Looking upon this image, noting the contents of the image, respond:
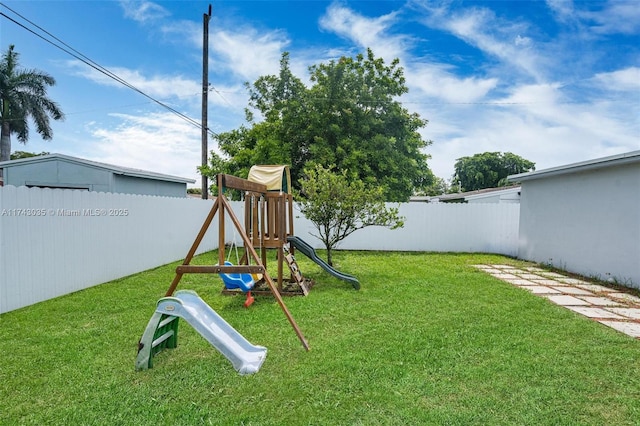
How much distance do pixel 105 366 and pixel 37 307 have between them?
2.49 metres

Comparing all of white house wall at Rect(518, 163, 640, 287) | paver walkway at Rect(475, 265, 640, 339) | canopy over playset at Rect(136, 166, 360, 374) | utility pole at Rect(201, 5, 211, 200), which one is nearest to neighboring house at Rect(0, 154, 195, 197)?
utility pole at Rect(201, 5, 211, 200)

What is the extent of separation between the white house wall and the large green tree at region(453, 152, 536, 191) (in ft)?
91.2

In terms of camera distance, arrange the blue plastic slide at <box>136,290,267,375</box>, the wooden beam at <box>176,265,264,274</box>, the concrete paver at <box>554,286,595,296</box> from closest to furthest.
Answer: the blue plastic slide at <box>136,290,267,375</box>
the wooden beam at <box>176,265,264,274</box>
the concrete paver at <box>554,286,595,296</box>

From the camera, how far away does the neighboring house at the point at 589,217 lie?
20.1ft

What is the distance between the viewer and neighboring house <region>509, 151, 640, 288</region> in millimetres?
6129

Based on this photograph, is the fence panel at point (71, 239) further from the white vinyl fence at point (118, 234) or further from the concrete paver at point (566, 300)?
the concrete paver at point (566, 300)

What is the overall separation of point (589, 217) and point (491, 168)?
101 feet

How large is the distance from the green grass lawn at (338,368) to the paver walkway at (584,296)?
352mm

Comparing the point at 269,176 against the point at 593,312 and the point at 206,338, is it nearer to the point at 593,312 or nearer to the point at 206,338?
the point at 206,338

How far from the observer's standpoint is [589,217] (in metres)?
7.06

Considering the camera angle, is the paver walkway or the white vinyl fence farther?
the white vinyl fence

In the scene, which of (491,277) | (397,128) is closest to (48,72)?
(397,128)

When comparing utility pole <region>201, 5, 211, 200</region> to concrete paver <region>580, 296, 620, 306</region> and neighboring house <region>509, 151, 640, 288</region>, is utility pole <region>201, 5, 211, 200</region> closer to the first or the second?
neighboring house <region>509, 151, 640, 288</region>

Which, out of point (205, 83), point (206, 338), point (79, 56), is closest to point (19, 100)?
point (205, 83)
